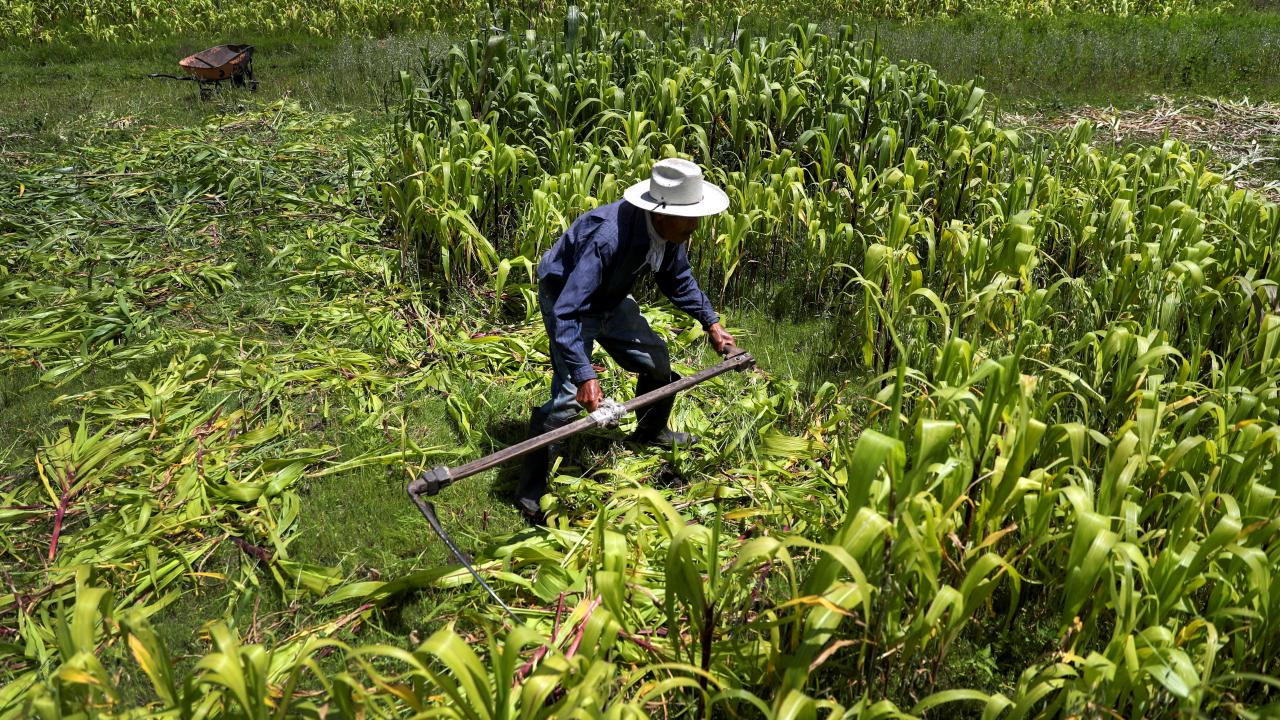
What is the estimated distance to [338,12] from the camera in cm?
1012

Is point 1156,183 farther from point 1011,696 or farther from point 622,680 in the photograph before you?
point 622,680

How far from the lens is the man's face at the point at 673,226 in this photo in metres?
3.02

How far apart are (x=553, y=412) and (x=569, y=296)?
0.47m

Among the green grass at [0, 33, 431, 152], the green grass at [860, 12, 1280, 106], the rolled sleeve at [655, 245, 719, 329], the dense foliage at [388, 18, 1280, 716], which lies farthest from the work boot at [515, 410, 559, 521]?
the green grass at [860, 12, 1280, 106]

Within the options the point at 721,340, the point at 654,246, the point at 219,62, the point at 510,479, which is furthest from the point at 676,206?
the point at 219,62

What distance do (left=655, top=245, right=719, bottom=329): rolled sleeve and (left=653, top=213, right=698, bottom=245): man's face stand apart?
196 millimetres

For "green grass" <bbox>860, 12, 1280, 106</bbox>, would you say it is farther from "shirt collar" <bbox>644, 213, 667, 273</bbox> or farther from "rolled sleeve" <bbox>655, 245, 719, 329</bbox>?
"shirt collar" <bbox>644, 213, 667, 273</bbox>

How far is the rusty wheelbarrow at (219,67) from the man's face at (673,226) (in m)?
5.82

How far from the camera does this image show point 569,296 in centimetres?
296

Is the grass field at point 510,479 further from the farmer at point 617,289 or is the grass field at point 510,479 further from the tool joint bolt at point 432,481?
the tool joint bolt at point 432,481

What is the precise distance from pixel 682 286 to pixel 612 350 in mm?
349

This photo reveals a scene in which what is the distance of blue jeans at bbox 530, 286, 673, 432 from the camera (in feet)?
10.5

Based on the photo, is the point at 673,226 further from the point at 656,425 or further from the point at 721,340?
the point at 656,425

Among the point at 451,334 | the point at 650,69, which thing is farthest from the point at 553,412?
the point at 650,69
